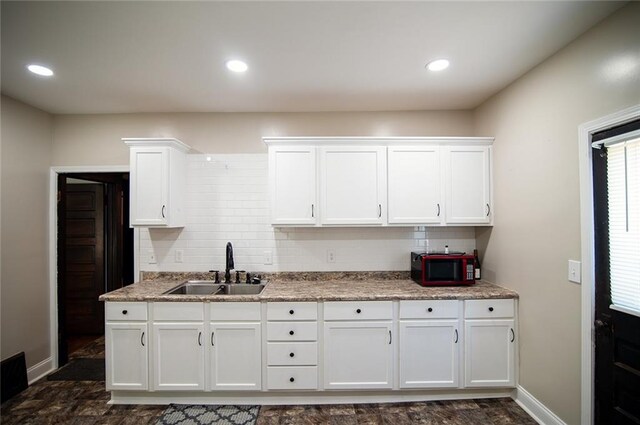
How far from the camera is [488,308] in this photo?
2371mm

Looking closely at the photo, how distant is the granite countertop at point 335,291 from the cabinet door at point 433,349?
247mm

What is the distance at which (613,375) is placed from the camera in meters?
1.62

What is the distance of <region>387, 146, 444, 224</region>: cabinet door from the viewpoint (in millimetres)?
2672

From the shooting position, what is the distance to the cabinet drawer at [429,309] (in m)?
2.36

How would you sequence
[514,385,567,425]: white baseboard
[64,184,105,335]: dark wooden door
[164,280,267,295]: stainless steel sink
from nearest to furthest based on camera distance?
1. [514,385,567,425]: white baseboard
2. [164,280,267,295]: stainless steel sink
3. [64,184,105,335]: dark wooden door

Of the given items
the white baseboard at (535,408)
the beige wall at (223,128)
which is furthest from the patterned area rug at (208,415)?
the beige wall at (223,128)

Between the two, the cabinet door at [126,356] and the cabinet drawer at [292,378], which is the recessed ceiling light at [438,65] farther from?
the cabinet door at [126,356]

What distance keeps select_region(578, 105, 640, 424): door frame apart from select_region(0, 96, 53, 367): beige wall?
4.55 meters

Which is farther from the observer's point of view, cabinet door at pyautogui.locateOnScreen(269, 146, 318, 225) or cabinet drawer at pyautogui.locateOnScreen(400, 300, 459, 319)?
cabinet door at pyautogui.locateOnScreen(269, 146, 318, 225)

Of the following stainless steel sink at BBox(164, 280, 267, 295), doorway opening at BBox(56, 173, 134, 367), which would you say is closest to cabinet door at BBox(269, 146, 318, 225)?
stainless steel sink at BBox(164, 280, 267, 295)

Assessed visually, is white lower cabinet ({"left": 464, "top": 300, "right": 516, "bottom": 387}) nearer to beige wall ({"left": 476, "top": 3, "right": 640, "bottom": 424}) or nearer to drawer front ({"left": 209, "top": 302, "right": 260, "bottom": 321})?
beige wall ({"left": 476, "top": 3, "right": 640, "bottom": 424})

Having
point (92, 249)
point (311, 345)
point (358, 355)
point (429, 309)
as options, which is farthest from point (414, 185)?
point (92, 249)

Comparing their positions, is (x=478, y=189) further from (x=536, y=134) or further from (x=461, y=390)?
(x=461, y=390)

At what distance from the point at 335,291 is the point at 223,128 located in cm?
205
